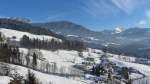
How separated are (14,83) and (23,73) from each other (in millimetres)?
92428

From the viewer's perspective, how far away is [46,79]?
186 m

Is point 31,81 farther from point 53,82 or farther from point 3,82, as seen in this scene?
point 53,82

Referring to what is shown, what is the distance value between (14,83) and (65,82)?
100162 millimetres

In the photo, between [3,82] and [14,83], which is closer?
[14,83]

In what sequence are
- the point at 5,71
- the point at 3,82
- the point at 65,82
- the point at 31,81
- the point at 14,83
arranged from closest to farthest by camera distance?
the point at 31,81 → the point at 14,83 → the point at 3,82 → the point at 5,71 → the point at 65,82

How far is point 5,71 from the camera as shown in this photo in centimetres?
17588

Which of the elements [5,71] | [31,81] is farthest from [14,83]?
[5,71]

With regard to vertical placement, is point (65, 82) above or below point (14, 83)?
below

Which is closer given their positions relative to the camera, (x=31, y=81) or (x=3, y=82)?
(x=31, y=81)

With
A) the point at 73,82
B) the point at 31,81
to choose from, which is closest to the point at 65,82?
the point at 73,82

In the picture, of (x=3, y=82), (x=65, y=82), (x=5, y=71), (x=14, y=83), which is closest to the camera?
(x=14, y=83)

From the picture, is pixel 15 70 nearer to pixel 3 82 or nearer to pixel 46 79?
pixel 46 79

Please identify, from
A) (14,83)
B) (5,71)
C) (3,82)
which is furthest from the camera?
(5,71)

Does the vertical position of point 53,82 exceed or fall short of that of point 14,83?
it falls short
